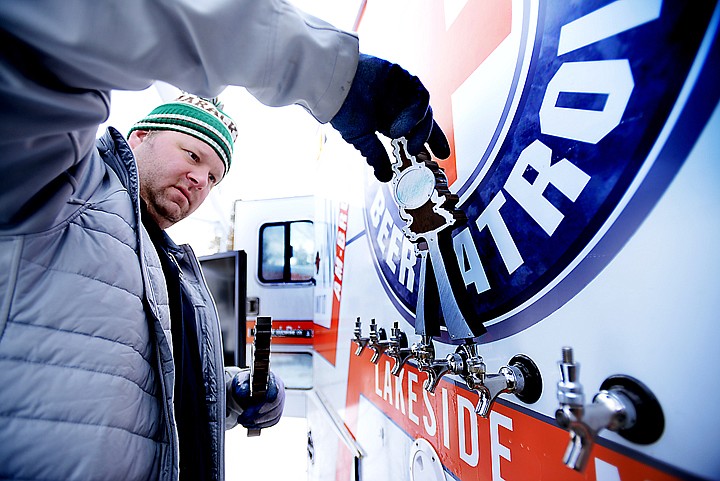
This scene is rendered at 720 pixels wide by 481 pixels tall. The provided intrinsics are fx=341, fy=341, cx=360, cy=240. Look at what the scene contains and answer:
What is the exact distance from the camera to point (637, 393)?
0.36 meters

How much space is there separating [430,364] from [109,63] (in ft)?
2.09

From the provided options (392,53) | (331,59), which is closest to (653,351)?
(331,59)

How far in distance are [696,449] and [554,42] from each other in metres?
0.52

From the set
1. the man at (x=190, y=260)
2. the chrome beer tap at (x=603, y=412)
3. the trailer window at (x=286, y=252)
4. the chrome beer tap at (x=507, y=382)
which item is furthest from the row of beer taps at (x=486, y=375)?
the trailer window at (x=286, y=252)

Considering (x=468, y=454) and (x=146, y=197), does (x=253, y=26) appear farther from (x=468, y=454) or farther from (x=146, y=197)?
(x=146, y=197)

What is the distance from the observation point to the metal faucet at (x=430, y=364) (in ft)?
1.96

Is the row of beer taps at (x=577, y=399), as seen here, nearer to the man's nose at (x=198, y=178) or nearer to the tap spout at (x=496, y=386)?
the tap spout at (x=496, y=386)

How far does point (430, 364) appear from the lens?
621 mm

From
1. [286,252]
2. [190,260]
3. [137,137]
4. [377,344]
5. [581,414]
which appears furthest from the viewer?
[286,252]

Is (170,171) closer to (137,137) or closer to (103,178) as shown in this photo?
(137,137)

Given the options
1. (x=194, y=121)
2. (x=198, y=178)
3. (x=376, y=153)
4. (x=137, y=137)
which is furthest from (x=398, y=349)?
(x=137, y=137)

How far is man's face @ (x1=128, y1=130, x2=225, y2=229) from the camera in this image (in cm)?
126

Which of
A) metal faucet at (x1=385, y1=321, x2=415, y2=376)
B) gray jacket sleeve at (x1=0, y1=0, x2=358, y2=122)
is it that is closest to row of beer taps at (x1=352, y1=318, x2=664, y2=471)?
metal faucet at (x1=385, y1=321, x2=415, y2=376)

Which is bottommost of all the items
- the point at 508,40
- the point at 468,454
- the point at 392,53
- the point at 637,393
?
the point at 468,454
